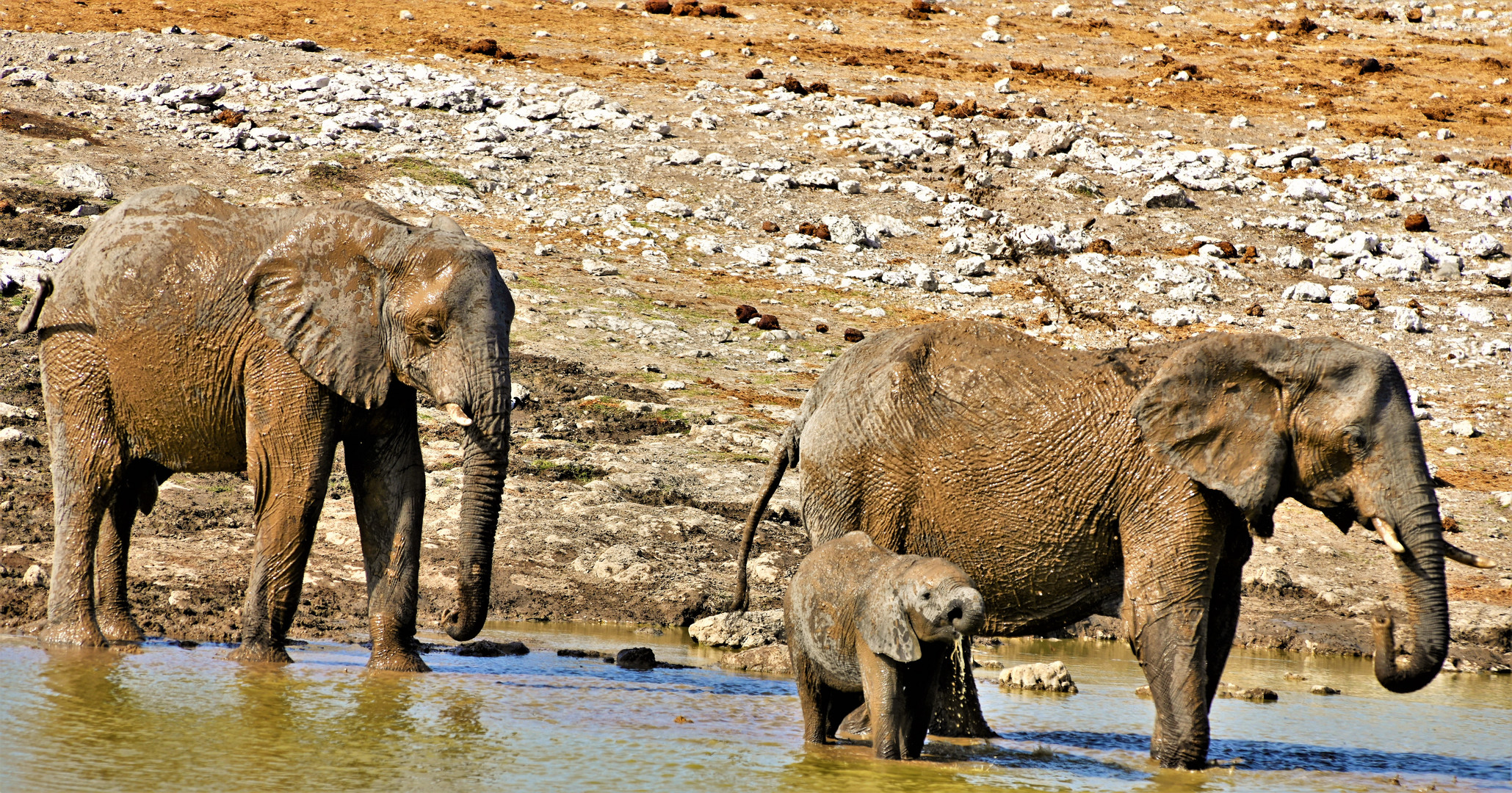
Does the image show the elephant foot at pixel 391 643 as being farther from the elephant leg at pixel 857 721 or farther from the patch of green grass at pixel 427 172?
the patch of green grass at pixel 427 172

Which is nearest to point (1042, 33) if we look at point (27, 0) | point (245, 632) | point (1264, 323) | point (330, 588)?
point (1264, 323)

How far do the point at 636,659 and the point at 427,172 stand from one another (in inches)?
740

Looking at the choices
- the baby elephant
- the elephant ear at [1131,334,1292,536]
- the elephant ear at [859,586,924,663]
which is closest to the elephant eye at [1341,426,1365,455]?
the elephant ear at [1131,334,1292,536]

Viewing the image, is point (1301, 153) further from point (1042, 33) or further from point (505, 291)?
point (505, 291)

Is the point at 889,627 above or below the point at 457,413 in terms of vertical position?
below

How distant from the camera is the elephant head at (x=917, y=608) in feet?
25.4

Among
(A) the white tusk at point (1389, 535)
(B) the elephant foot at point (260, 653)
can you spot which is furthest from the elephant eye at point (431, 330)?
(A) the white tusk at point (1389, 535)

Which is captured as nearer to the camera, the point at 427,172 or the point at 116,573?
the point at 116,573

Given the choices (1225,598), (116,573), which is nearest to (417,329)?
(116,573)

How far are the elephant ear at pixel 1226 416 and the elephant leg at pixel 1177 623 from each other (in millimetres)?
347

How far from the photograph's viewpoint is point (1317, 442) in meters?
8.41

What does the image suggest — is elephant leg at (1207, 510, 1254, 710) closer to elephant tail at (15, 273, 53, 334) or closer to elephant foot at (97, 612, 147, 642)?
elephant foot at (97, 612, 147, 642)

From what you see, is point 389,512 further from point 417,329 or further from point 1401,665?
point 1401,665

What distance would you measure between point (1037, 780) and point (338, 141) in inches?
955
